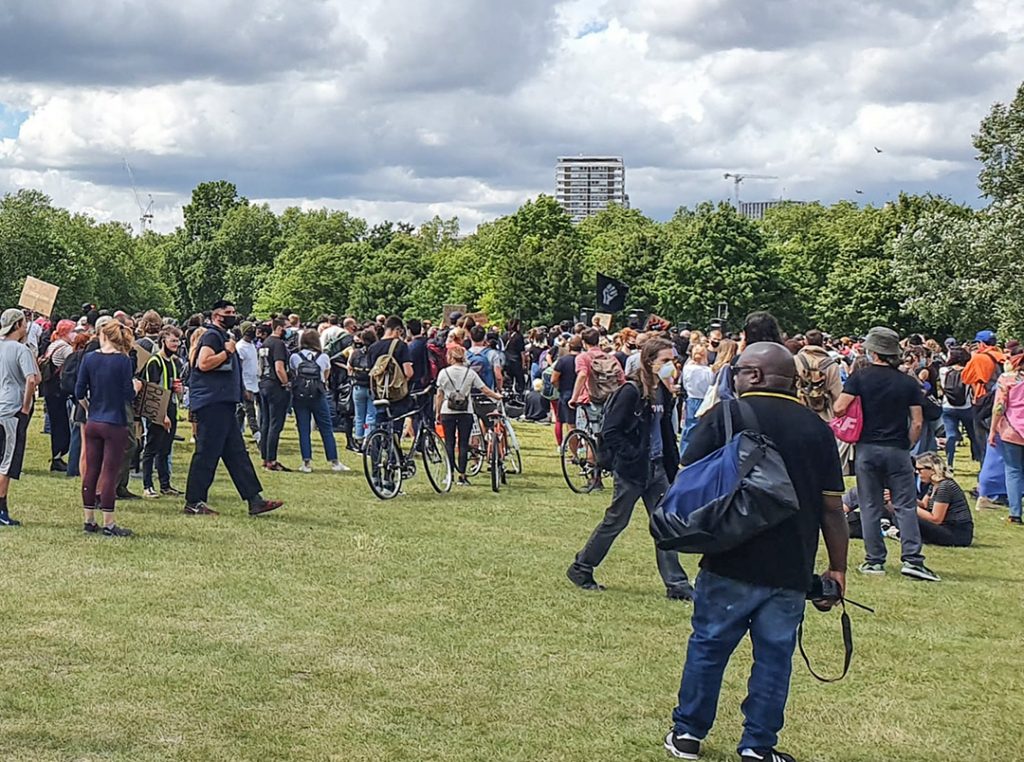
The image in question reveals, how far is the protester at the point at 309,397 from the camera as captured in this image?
15.9 meters

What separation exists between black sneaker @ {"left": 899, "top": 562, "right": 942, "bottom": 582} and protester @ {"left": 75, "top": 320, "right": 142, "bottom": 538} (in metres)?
6.71

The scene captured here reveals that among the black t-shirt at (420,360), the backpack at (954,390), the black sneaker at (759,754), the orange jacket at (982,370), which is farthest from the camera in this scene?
the backpack at (954,390)

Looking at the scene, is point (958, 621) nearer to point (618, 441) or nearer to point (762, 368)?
point (618, 441)

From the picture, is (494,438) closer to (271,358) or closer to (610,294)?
(271,358)

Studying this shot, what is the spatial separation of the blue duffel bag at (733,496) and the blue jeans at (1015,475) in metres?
9.67

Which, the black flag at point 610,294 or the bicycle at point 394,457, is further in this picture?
the black flag at point 610,294

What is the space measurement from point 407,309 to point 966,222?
50861mm

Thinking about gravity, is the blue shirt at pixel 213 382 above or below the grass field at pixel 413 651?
above

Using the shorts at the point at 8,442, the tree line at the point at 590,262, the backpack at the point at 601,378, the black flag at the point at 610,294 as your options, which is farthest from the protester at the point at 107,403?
the tree line at the point at 590,262

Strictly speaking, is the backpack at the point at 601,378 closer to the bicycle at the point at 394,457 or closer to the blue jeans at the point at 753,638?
the bicycle at the point at 394,457

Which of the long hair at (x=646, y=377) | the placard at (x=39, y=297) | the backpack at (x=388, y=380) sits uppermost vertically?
the placard at (x=39, y=297)

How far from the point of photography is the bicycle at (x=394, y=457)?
45.3ft

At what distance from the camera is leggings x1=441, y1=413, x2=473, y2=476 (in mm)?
14859

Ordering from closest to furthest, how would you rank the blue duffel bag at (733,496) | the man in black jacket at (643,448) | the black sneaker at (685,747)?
1. the blue duffel bag at (733,496)
2. the black sneaker at (685,747)
3. the man in black jacket at (643,448)
